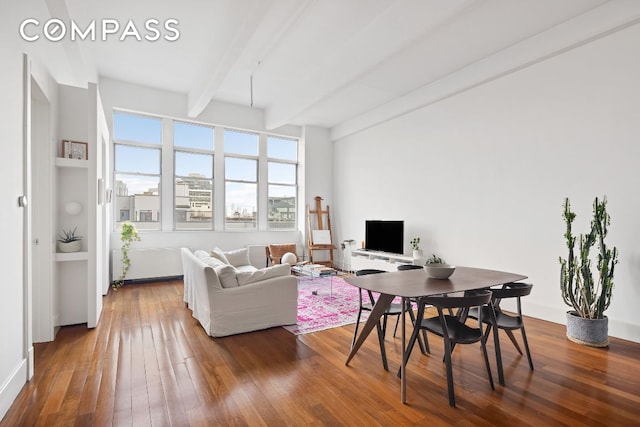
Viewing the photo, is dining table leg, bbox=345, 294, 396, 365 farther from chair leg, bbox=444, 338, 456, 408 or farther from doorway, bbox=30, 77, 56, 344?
doorway, bbox=30, 77, 56, 344

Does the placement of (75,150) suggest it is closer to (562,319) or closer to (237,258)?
(237,258)

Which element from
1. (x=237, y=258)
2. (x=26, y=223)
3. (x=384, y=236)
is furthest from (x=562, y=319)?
(x=26, y=223)

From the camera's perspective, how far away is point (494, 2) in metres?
3.52

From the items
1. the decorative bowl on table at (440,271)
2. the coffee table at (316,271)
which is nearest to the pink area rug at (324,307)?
the coffee table at (316,271)

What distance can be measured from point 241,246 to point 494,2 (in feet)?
20.4

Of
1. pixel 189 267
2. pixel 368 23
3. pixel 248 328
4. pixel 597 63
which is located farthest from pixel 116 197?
pixel 597 63

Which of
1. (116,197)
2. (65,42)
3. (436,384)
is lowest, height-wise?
(436,384)

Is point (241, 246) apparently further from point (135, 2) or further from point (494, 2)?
point (494, 2)

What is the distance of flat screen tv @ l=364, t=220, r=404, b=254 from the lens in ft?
20.1

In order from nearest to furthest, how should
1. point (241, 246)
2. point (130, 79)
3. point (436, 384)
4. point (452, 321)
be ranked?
point (436, 384) → point (452, 321) → point (130, 79) → point (241, 246)

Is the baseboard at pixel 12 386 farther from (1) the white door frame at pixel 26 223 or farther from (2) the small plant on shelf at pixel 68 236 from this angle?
(2) the small plant on shelf at pixel 68 236

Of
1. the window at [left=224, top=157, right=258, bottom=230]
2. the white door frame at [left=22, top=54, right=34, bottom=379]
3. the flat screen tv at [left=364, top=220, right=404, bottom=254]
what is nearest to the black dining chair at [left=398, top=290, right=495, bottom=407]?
the white door frame at [left=22, top=54, right=34, bottom=379]

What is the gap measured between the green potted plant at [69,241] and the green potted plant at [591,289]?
543 cm

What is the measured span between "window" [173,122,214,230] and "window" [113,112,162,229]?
38 centimetres
